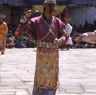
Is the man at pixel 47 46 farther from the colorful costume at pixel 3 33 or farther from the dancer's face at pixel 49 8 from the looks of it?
the colorful costume at pixel 3 33

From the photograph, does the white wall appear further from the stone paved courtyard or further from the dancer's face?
the dancer's face

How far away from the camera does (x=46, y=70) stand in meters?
6.06

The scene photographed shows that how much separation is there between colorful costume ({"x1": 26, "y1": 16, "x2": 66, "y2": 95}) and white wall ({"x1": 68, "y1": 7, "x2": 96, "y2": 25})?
22.1 meters

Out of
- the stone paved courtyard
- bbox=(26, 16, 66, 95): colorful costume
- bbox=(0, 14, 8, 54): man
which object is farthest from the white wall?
bbox=(26, 16, 66, 95): colorful costume

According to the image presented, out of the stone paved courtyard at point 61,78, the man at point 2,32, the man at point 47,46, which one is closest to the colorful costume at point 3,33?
the man at point 2,32

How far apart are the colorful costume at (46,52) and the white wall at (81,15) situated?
2213 centimetres

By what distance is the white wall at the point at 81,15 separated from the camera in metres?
28.4

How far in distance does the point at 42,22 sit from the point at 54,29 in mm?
175

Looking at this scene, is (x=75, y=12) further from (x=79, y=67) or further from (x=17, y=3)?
(x=79, y=67)

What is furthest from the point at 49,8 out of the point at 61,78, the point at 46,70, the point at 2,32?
the point at 2,32

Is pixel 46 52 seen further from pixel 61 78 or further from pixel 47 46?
pixel 61 78

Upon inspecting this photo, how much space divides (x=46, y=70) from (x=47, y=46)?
31 centimetres

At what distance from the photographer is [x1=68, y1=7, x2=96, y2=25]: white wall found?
28.4 metres

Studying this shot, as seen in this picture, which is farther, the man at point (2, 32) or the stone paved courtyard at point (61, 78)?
the man at point (2, 32)
